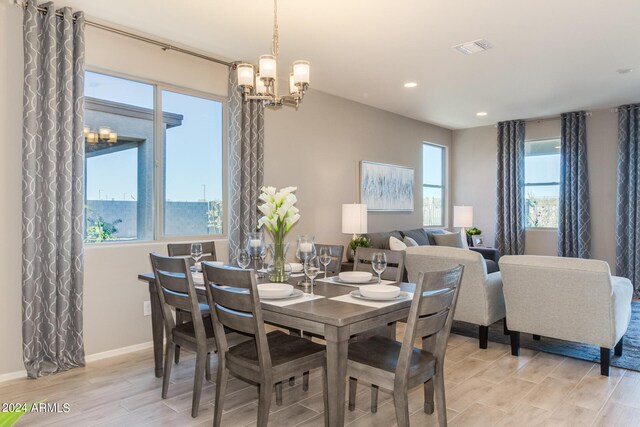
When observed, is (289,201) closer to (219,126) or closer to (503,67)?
(219,126)

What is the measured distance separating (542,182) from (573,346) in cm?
403

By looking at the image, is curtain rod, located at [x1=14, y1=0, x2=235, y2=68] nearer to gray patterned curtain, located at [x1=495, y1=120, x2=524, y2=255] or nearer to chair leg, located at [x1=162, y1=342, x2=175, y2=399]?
chair leg, located at [x1=162, y1=342, x2=175, y2=399]

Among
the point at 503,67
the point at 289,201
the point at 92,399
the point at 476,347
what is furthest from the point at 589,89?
the point at 92,399

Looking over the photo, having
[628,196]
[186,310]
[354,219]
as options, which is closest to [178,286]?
[186,310]

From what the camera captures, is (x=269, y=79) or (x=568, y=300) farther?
(x=568, y=300)

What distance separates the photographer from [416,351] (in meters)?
2.24

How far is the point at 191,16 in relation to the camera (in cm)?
339

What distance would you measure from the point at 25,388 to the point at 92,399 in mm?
575

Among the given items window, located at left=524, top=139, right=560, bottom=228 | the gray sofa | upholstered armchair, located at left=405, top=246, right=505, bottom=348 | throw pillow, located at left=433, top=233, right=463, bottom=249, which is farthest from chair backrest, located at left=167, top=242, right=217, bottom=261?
window, located at left=524, top=139, right=560, bottom=228

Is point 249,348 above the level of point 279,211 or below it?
below

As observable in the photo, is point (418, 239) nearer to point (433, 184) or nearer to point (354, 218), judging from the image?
point (354, 218)

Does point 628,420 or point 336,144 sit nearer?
point 628,420

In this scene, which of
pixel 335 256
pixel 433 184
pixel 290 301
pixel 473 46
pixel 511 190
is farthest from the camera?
pixel 433 184

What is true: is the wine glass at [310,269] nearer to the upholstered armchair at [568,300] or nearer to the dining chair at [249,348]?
the dining chair at [249,348]
